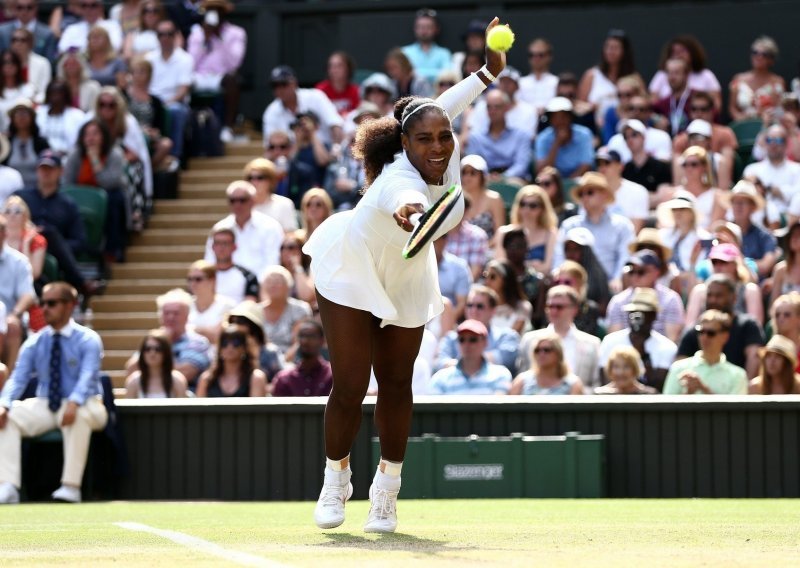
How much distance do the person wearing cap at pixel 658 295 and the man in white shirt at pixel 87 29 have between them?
7.86 meters

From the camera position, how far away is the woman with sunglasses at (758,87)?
15570 mm

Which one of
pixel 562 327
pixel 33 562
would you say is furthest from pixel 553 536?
pixel 562 327

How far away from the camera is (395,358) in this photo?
6609 mm

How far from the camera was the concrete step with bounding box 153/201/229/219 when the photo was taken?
1639cm

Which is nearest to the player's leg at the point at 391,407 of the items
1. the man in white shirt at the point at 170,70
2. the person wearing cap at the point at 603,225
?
the person wearing cap at the point at 603,225

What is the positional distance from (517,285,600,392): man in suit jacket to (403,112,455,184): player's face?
5.30 meters

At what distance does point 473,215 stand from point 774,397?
13.1ft

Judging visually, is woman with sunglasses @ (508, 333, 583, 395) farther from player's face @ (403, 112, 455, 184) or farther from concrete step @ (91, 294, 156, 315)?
concrete step @ (91, 294, 156, 315)

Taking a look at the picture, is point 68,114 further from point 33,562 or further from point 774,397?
point 33,562

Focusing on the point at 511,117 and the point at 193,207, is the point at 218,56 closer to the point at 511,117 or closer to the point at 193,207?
the point at 193,207

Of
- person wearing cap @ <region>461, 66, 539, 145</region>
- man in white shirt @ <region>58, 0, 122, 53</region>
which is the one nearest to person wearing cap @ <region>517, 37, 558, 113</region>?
person wearing cap @ <region>461, 66, 539, 145</region>

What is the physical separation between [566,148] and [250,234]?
3.28 metres

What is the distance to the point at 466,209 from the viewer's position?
13.5 m

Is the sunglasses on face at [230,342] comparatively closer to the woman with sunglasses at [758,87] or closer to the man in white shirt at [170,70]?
the man in white shirt at [170,70]
